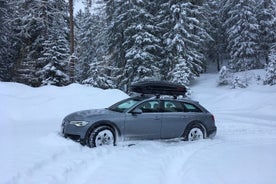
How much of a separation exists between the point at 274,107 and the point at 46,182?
637 inches

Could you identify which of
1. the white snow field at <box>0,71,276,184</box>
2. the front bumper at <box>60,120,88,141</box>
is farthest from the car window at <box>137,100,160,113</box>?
the front bumper at <box>60,120,88,141</box>

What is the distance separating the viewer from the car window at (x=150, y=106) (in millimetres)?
9711

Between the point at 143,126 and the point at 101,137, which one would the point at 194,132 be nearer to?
the point at 143,126

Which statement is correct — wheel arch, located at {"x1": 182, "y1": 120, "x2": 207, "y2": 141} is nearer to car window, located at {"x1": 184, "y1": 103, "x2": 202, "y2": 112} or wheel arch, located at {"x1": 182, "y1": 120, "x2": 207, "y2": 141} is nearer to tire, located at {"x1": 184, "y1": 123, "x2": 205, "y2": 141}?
tire, located at {"x1": 184, "y1": 123, "x2": 205, "y2": 141}

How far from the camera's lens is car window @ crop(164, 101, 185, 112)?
33.1 ft

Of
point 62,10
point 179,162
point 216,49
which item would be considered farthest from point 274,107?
point 216,49

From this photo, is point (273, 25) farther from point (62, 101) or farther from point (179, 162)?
point (179, 162)

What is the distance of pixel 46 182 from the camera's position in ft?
18.2

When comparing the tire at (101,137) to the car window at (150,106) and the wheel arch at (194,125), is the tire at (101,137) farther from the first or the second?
the wheel arch at (194,125)

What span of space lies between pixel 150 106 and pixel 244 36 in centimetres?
2739

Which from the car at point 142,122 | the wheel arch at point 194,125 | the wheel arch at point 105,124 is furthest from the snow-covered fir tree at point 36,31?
the wheel arch at point 105,124

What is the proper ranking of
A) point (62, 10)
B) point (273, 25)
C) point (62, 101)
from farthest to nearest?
point (273, 25) < point (62, 10) < point (62, 101)

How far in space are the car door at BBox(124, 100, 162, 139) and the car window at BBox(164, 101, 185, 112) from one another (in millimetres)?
287

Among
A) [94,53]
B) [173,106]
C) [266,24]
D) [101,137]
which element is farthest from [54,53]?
[266,24]
